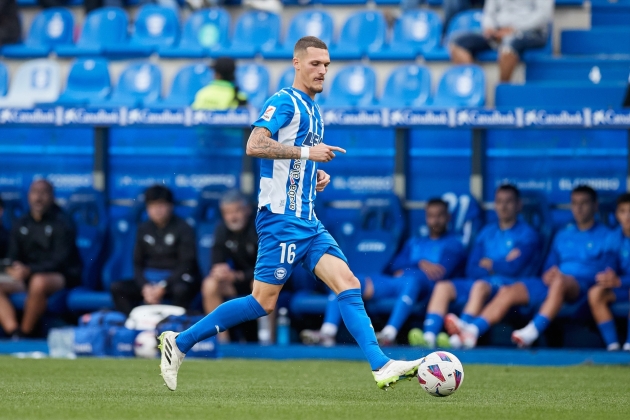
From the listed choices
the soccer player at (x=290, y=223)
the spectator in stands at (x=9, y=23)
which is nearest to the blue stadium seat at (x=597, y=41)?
the spectator in stands at (x=9, y=23)

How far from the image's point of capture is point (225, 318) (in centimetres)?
720

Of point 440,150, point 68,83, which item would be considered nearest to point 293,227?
point 440,150

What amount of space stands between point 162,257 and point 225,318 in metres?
4.65

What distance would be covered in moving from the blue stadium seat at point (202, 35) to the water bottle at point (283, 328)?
349 cm

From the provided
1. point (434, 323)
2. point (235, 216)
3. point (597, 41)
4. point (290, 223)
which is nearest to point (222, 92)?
point (235, 216)

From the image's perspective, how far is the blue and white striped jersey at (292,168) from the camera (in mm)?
7082

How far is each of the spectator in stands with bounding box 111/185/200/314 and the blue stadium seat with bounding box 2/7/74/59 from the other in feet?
11.5

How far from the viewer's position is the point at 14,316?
1192cm

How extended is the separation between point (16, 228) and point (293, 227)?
19.2 feet

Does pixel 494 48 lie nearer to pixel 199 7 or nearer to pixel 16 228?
pixel 199 7

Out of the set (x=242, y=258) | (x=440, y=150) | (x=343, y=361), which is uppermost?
(x=440, y=150)

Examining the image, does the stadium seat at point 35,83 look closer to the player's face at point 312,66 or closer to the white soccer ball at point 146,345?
the white soccer ball at point 146,345

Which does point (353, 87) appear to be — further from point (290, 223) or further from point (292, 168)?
point (290, 223)

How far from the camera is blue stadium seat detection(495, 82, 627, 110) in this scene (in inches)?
461
